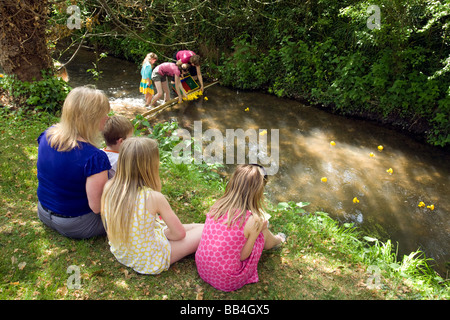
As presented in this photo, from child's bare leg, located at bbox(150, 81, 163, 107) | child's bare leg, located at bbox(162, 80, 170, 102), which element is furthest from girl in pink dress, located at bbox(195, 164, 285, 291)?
child's bare leg, located at bbox(162, 80, 170, 102)

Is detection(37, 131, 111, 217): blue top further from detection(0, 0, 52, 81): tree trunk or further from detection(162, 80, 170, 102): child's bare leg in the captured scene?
detection(162, 80, 170, 102): child's bare leg

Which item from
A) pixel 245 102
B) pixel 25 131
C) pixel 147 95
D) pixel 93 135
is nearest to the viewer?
pixel 93 135

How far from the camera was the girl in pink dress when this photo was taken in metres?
2.38

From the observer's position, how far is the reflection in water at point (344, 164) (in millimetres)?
4594

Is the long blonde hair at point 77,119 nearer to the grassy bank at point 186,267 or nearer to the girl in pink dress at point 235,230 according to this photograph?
the grassy bank at point 186,267

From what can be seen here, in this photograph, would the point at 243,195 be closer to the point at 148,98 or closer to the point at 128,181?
the point at 128,181

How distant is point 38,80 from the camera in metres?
5.63

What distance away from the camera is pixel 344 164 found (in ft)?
19.2

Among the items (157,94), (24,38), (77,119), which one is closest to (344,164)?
(157,94)

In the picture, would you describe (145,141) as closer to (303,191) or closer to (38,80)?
(303,191)

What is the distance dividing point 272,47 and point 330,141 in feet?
11.7

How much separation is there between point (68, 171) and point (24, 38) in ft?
14.1

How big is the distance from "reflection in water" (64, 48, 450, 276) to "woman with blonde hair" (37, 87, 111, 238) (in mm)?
3113
